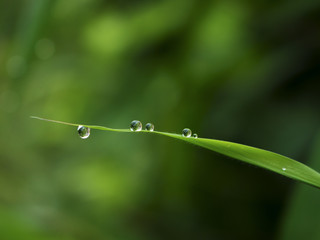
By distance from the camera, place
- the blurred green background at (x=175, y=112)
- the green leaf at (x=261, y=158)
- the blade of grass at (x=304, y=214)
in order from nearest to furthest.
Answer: the green leaf at (x=261, y=158) < the blade of grass at (x=304, y=214) < the blurred green background at (x=175, y=112)

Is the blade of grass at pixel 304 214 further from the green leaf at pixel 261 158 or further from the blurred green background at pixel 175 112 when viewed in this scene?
the green leaf at pixel 261 158

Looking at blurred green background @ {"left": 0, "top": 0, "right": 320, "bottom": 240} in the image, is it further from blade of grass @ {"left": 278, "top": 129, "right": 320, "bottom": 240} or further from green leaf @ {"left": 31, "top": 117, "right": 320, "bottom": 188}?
green leaf @ {"left": 31, "top": 117, "right": 320, "bottom": 188}

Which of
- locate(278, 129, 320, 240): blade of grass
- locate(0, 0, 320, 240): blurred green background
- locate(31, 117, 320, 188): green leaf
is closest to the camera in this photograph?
locate(31, 117, 320, 188): green leaf

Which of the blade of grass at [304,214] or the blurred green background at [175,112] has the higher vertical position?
the blurred green background at [175,112]

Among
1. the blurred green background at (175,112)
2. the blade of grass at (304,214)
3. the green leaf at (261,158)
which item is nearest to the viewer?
the green leaf at (261,158)

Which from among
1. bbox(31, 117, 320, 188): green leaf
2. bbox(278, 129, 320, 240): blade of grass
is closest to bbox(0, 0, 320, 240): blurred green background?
bbox(278, 129, 320, 240): blade of grass

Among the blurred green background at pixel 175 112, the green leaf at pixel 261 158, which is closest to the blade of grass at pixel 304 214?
the blurred green background at pixel 175 112

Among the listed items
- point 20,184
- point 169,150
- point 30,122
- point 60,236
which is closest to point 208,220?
point 169,150

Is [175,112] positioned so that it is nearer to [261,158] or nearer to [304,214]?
[304,214]
